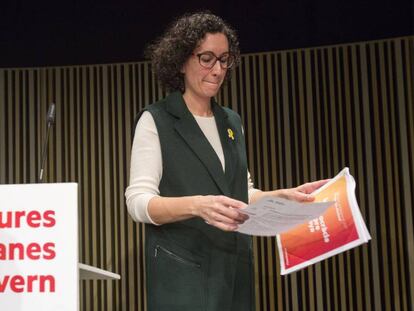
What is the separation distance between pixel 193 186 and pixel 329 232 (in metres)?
0.40

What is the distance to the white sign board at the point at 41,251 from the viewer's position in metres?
1.56

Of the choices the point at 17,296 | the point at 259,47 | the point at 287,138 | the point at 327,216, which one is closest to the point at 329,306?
the point at 287,138

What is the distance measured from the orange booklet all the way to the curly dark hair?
583 millimetres

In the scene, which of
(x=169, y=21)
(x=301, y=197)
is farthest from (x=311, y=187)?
(x=169, y=21)

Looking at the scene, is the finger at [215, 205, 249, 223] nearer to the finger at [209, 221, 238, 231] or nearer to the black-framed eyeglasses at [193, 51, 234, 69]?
the finger at [209, 221, 238, 231]

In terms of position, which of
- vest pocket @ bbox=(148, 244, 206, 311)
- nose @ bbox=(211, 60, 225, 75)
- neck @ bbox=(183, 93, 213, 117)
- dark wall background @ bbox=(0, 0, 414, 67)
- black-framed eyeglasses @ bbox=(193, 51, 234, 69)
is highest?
dark wall background @ bbox=(0, 0, 414, 67)

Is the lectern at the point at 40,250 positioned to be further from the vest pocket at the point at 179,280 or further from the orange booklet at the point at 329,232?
the orange booklet at the point at 329,232

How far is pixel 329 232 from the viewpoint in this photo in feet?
5.51

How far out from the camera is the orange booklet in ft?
5.31

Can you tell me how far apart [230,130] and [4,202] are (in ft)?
2.31

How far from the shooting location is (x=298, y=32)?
174 inches

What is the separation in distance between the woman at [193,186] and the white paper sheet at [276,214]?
6cm

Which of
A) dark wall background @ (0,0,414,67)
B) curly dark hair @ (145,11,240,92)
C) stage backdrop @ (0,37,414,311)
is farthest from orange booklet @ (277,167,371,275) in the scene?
stage backdrop @ (0,37,414,311)

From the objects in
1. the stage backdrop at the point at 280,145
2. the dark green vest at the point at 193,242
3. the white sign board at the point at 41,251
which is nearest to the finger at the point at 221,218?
the dark green vest at the point at 193,242
